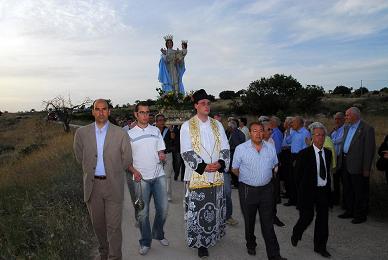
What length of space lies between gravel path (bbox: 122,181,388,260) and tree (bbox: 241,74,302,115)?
27.8 meters

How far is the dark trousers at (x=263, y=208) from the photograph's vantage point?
5.48 metres

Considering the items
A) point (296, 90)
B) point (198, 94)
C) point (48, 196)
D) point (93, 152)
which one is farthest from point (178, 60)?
point (296, 90)

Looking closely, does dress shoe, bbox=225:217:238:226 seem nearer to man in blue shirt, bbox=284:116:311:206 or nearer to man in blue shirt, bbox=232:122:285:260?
man in blue shirt, bbox=232:122:285:260

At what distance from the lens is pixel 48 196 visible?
8.09 meters

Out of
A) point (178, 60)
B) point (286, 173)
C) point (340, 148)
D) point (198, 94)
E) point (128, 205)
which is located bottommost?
point (128, 205)

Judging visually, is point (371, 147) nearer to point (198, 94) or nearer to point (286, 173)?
point (286, 173)

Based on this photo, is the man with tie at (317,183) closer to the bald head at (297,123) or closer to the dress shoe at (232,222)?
the dress shoe at (232,222)

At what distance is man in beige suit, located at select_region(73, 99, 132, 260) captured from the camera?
16.4 ft

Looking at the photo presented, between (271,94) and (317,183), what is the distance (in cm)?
3098

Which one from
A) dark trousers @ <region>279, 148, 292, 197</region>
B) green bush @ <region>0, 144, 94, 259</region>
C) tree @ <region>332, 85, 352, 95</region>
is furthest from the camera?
tree @ <region>332, 85, 352, 95</region>

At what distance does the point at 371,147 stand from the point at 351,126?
54 cm

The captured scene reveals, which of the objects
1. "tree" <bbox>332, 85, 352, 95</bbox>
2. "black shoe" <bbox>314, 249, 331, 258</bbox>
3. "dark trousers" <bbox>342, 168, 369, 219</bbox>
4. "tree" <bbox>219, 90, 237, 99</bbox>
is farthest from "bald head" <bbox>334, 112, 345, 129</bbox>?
"tree" <bbox>219, 90, 237, 99</bbox>

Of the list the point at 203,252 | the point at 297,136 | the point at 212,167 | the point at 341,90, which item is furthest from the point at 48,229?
the point at 341,90

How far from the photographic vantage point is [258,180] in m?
5.58
